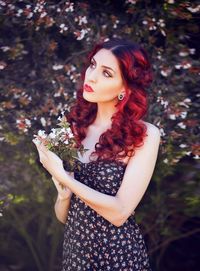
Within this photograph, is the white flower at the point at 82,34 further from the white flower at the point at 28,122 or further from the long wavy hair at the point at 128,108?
the long wavy hair at the point at 128,108

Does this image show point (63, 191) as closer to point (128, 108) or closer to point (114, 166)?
point (114, 166)

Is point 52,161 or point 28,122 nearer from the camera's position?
point 52,161

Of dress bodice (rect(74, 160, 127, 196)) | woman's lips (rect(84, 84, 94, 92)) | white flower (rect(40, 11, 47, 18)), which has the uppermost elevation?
woman's lips (rect(84, 84, 94, 92))

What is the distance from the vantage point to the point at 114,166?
8.08 ft

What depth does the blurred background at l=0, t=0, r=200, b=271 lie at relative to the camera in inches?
136

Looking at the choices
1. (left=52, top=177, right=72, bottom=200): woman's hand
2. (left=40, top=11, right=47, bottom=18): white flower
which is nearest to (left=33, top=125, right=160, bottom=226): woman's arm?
(left=52, top=177, right=72, bottom=200): woman's hand

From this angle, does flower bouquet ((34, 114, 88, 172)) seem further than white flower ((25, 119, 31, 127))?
No

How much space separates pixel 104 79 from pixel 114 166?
434 mm

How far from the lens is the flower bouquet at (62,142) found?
2377mm

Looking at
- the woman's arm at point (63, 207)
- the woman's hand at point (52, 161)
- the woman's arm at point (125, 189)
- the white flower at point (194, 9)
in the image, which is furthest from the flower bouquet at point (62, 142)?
the white flower at point (194, 9)

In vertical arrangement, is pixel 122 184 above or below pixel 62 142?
below

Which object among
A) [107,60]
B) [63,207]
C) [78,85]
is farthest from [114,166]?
[78,85]

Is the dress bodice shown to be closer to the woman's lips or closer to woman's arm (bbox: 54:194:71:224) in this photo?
woman's arm (bbox: 54:194:71:224)

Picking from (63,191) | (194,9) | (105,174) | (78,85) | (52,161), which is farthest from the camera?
(78,85)
